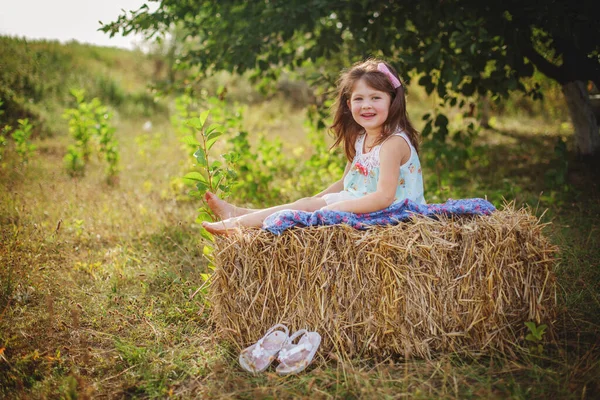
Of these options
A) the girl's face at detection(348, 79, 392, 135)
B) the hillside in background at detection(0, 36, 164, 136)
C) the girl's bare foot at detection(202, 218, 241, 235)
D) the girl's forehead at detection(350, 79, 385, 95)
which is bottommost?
the girl's bare foot at detection(202, 218, 241, 235)

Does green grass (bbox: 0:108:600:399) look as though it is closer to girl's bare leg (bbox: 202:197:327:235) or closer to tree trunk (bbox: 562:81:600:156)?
girl's bare leg (bbox: 202:197:327:235)

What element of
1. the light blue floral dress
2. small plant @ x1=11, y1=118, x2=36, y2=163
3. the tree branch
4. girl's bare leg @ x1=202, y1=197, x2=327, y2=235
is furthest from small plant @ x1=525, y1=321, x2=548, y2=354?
small plant @ x1=11, y1=118, x2=36, y2=163

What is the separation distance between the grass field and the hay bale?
0.13 m

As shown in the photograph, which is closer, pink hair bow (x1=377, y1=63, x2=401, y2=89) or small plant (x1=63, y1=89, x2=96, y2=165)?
pink hair bow (x1=377, y1=63, x2=401, y2=89)

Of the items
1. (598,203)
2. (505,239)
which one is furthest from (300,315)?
(598,203)

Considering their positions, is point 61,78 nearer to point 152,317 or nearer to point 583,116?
point 152,317

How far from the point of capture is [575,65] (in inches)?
173

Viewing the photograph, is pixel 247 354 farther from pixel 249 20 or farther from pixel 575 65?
pixel 575 65

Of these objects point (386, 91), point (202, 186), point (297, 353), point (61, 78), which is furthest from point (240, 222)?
point (61, 78)

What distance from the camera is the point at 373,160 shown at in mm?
2670

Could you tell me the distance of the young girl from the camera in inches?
96.0

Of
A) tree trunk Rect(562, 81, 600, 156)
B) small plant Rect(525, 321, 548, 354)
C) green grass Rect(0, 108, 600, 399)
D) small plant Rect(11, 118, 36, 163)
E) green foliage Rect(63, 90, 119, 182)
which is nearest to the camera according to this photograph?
green grass Rect(0, 108, 600, 399)

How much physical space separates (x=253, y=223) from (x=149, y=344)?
828 millimetres

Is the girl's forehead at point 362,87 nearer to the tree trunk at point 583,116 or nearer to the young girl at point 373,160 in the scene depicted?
the young girl at point 373,160
